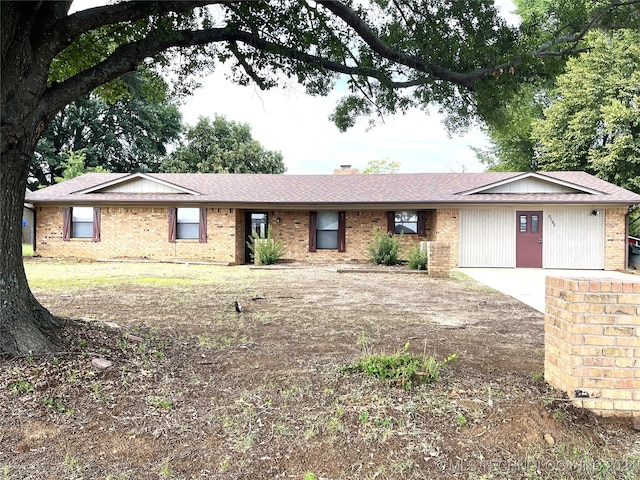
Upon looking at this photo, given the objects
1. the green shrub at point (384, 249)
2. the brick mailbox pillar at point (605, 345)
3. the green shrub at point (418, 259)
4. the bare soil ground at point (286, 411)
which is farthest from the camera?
the green shrub at point (384, 249)

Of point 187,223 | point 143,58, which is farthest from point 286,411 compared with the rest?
point 187,223

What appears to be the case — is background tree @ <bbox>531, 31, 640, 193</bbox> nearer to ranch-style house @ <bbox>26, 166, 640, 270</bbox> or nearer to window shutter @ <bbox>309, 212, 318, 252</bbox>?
ranch-style house @ <bbox>26, 166, 640, 270</bbox>

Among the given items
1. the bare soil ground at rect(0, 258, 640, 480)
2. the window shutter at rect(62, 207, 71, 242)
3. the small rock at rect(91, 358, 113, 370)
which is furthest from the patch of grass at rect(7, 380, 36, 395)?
the window shutter at rect(62, 207, 71, 242)

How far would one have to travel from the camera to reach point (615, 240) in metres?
15.7

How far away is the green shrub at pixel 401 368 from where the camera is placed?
348cm

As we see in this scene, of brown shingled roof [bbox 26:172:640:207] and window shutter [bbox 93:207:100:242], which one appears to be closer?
brown shingled roof [bbox 26:172:640:207]

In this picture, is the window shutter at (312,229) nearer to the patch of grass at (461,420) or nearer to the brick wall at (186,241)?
the brick wall at (186,241)

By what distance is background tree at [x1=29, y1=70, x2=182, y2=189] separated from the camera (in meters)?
31.0

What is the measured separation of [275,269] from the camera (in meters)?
14.5

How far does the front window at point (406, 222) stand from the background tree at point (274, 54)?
10054 mm

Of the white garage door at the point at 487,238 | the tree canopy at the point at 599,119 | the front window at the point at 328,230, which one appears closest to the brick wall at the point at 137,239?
the front window at the point at 328,230

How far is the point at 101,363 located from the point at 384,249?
40.6 ft

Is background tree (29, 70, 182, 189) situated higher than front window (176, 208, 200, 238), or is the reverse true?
background tree (29, 70, 182, 189)

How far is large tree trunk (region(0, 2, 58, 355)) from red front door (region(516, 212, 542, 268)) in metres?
15.5
